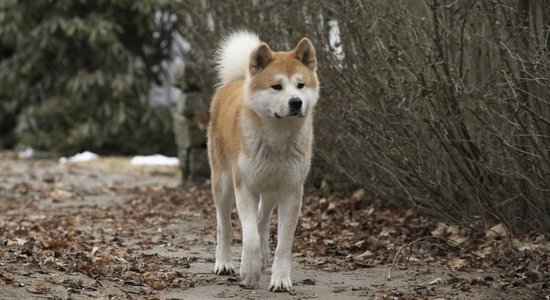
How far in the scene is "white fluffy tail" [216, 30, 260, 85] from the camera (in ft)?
21.3

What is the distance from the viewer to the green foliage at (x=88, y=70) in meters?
17.2

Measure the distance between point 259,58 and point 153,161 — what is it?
1044 cm

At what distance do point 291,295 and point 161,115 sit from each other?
1183 cm

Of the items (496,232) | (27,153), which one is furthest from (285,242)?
(27,153)

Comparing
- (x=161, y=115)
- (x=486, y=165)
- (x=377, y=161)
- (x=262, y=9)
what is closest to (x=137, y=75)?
(x=161, y=115)

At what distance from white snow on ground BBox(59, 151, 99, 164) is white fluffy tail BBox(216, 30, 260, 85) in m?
10.3

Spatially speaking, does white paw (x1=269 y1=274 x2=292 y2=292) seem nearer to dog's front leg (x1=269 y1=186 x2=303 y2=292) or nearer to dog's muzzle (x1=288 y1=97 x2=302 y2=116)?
dog's front leg (x1=269 y1=186 x2=303 y2=292)

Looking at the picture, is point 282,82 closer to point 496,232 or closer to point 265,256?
point 265,256

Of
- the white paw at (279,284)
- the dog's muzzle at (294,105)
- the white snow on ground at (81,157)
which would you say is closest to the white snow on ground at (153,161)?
the white snow on ground at (81,157)

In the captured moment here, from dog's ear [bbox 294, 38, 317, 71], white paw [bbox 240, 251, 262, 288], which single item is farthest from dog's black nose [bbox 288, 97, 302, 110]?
white paw [bbox 240, 251, 262, 288]

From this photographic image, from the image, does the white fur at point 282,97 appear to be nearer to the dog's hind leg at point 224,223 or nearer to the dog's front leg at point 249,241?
the dog's front leg at point 249,241

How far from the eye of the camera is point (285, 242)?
5.86m

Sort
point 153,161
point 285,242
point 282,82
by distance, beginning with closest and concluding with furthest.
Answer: point 282,82, point 285,242, point 153,161

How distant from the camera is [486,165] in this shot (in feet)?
21.4
